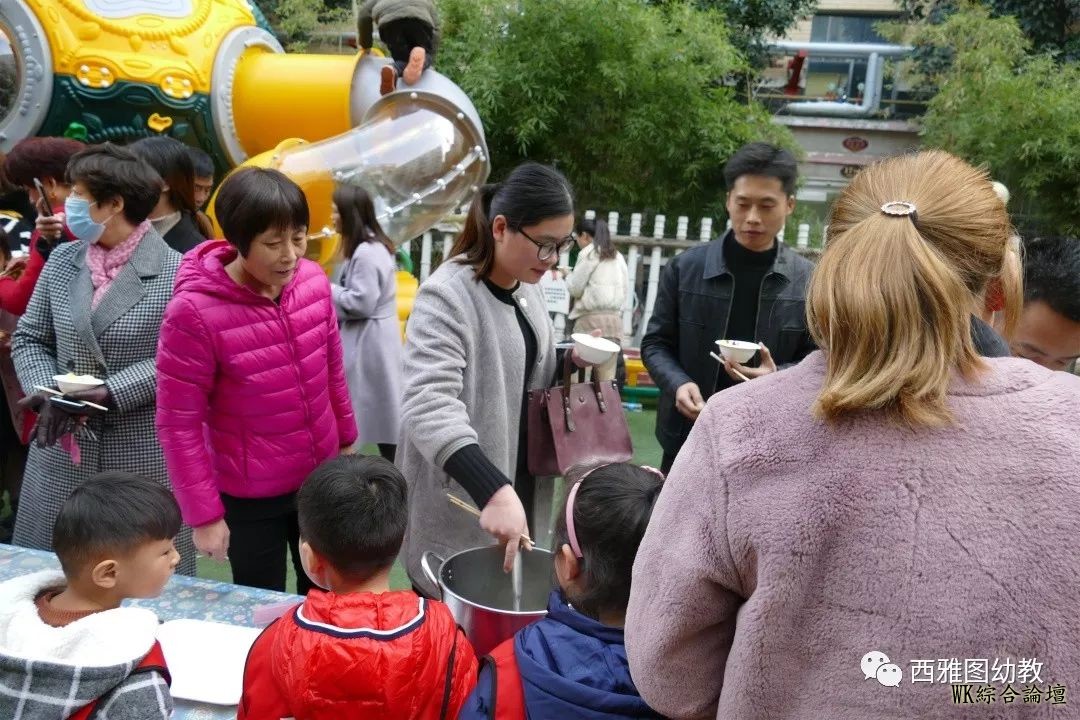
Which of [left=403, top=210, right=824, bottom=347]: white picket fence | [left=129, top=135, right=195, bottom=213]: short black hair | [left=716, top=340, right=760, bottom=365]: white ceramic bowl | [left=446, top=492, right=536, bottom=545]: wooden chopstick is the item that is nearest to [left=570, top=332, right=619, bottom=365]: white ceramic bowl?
[left=716, top=340, right=760, bottom=365]: white ceramic bowl

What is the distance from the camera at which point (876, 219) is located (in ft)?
3.08

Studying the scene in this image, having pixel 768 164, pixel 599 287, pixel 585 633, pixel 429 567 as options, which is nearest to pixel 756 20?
pixel 599 287

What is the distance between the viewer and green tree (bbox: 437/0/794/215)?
8828 millimetres

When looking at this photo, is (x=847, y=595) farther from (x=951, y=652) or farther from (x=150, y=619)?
(x=150, y=619)

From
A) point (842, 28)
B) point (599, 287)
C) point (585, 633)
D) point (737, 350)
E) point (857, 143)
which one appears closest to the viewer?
point (585, 633)

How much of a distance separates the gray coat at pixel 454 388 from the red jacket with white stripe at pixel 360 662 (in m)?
0.47

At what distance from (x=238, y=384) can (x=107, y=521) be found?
0.67 meters

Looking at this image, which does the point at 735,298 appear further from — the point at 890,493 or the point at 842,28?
the point at 842,28

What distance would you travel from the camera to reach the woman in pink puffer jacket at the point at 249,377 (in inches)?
83.6

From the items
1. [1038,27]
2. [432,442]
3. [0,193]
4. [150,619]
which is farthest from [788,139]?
[150,619]

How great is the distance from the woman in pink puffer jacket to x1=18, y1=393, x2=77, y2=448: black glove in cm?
32

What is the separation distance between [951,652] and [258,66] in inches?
231

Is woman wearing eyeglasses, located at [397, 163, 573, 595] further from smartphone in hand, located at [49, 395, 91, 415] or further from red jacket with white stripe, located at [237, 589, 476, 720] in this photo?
smartphone in hand, located at [49, 395, 91, 415]

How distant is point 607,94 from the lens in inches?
356
